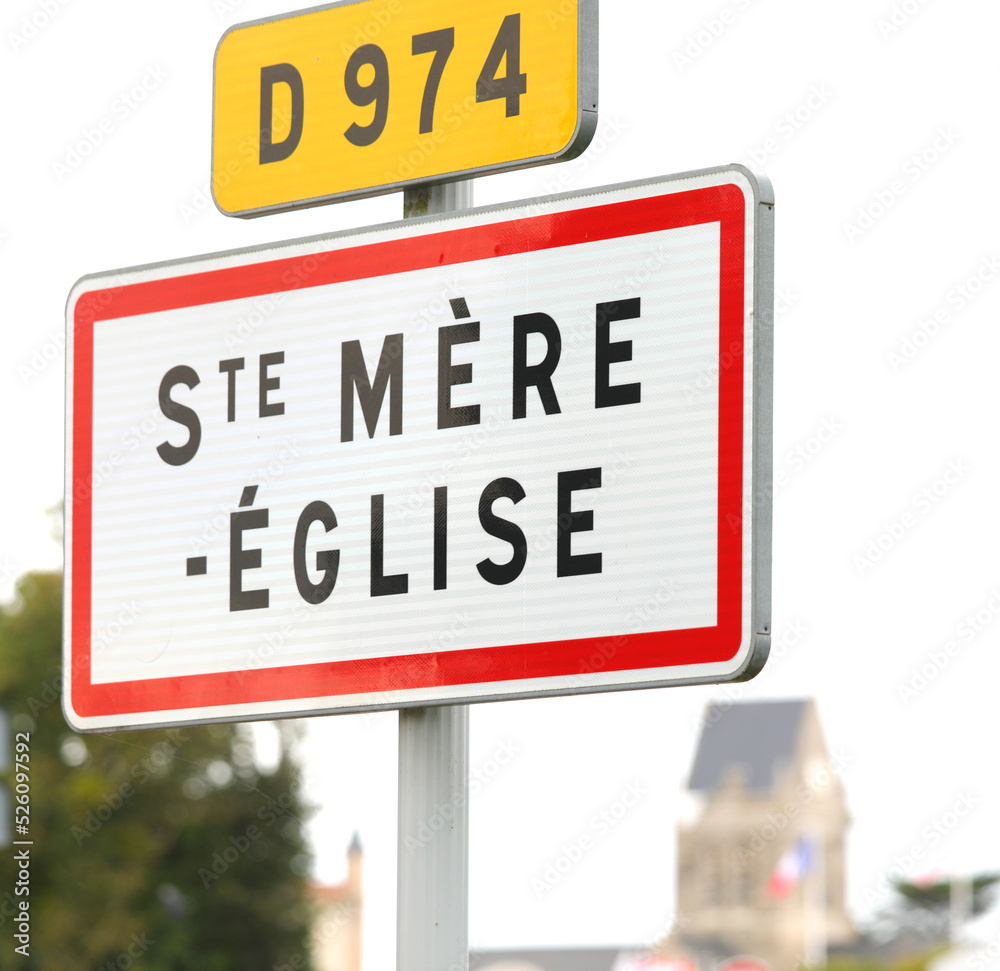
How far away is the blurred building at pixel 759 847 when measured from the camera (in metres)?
88.8

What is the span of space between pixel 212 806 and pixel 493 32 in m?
28.3

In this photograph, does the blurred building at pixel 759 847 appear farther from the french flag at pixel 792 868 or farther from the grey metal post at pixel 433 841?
the grey metal post at pixel 433 841

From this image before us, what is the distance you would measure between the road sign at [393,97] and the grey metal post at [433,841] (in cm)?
61

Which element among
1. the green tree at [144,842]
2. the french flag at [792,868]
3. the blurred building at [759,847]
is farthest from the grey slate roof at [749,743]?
the green tree at [144,842]

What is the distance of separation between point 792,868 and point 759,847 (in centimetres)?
235

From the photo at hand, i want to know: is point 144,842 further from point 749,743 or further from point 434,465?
point 749,743

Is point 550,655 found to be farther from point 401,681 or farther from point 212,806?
point 212,806

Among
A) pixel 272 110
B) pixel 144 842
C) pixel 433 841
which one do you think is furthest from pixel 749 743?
pixel 433 841

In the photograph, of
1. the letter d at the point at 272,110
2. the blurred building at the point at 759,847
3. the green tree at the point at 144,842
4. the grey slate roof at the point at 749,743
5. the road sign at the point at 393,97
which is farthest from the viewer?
the grey slate roof at the point at 749,743

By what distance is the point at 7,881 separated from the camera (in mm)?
25875

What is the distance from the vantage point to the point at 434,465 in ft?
5.81

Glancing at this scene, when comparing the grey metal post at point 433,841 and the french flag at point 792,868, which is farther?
the french flag at point 792,868

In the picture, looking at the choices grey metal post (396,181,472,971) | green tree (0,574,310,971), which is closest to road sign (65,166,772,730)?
grey metal post (396,181,472,971)

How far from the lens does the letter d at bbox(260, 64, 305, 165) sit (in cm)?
204
